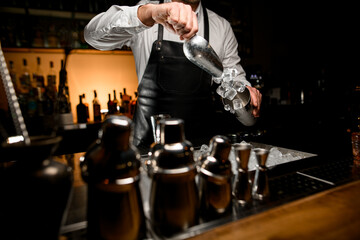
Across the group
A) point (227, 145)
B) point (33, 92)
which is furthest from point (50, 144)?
point (33, 92)

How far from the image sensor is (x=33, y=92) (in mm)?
2730

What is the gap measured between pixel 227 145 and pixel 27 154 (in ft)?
1.44

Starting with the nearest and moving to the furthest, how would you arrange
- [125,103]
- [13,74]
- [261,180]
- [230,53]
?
[261,180] → [230,53] → [13,74] → [125,103]

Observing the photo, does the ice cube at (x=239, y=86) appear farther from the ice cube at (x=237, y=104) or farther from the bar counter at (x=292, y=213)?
the bar counter at (x=292, y=213)

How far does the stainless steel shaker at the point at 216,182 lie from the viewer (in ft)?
2.06

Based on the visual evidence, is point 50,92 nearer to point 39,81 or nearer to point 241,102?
point 39,81

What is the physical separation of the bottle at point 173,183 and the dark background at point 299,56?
2.78m

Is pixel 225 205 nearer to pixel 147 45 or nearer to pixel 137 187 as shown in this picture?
pixel 137 187

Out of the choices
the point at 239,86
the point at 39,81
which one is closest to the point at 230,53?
the point at 239,86

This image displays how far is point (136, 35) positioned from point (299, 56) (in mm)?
3625

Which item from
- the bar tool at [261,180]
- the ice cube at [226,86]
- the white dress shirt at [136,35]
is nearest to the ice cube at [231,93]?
the ice cube at [226,86]

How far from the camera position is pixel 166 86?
2.02 meters

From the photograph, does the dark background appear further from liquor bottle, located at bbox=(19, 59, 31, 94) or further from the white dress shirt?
the white dress shirt

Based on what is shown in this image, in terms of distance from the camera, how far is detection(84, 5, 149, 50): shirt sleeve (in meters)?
1.42
